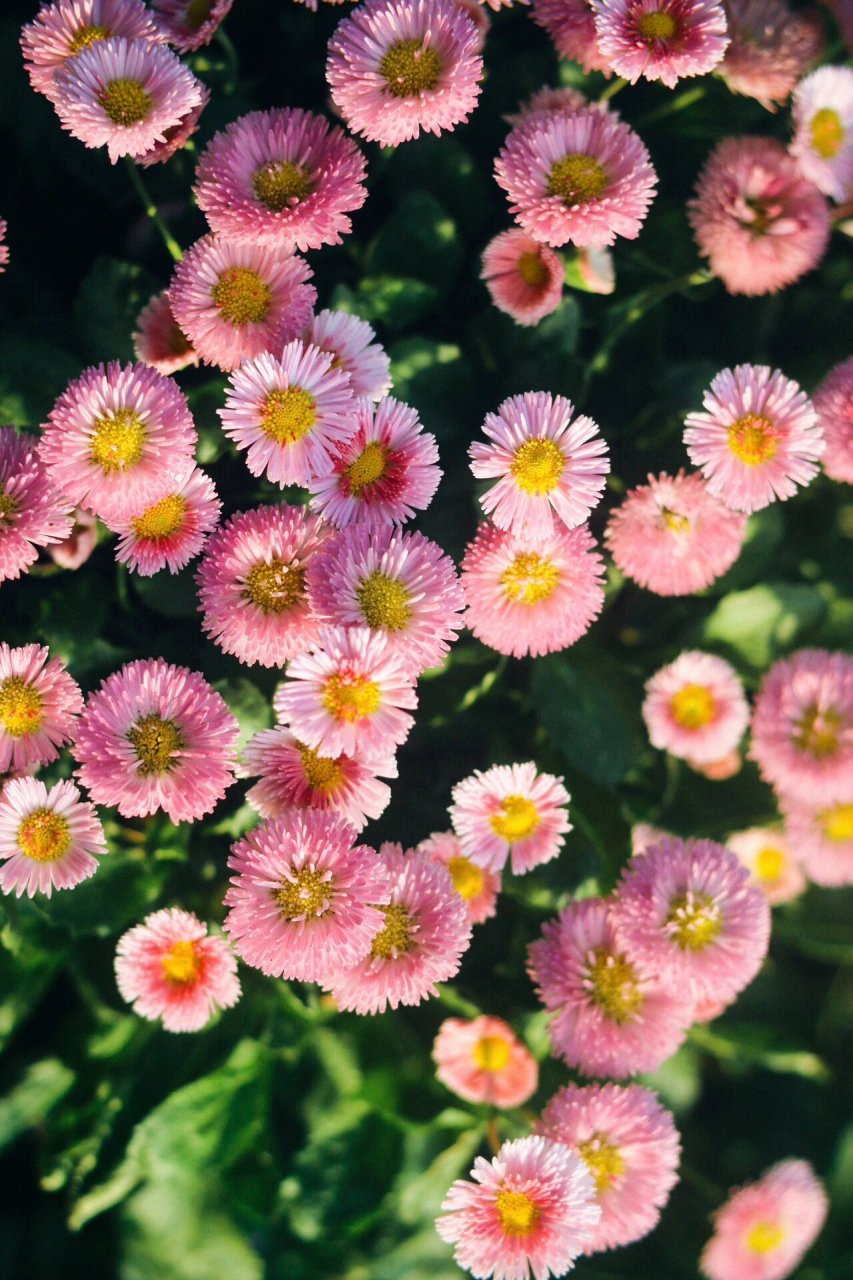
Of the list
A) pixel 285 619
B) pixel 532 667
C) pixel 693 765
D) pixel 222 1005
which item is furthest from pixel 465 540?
pixel 222 1005

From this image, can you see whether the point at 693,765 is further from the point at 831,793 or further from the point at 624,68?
the point at 624,68

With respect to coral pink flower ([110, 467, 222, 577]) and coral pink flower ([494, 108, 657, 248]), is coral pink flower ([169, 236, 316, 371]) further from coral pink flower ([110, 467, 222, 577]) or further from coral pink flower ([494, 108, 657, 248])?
coral pink flower ([494, 108, 657, 248])

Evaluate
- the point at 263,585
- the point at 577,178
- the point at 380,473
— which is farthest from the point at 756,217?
the point at 263,585

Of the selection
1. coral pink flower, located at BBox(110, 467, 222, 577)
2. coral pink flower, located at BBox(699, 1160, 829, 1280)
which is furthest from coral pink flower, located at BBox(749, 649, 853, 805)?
coral pink flower, located at BBox(110, 467, 222, 577)

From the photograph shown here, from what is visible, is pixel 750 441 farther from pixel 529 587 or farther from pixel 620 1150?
pixel 620 1150

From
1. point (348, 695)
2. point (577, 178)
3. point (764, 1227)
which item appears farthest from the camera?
point (764, 1227)

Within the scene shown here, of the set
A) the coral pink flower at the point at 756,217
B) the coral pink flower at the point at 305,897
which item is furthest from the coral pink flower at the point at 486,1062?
the coral pink flower at the point at 756,217
